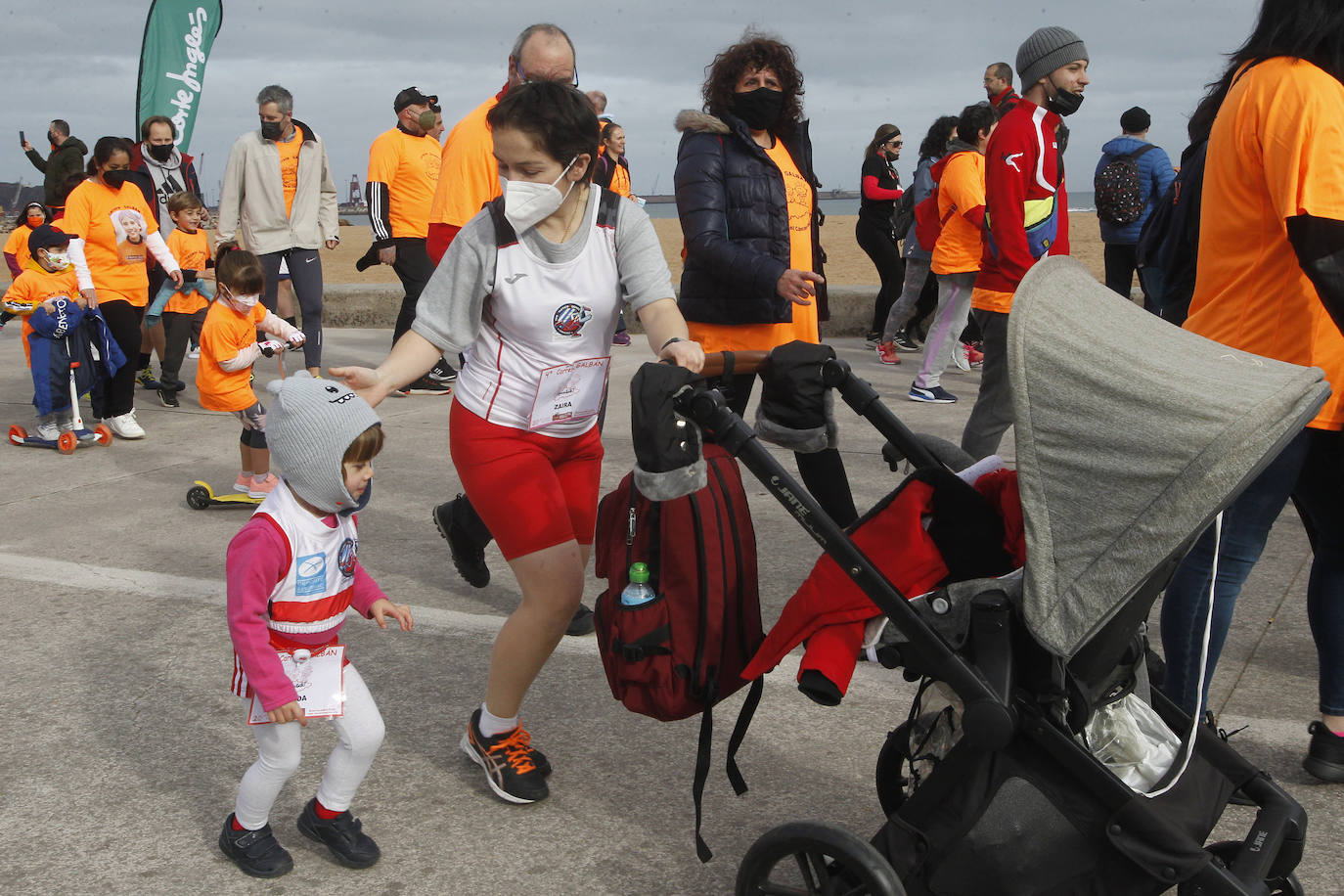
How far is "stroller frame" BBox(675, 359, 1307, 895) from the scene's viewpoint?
2.15 metres

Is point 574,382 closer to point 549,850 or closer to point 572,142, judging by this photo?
point 572,142

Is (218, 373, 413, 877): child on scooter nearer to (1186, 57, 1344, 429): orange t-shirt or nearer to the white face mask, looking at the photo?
the white face mask

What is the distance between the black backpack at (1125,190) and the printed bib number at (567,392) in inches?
229

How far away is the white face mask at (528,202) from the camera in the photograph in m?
2.96

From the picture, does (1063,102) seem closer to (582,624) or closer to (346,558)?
(582,624)

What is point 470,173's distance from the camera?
468cm

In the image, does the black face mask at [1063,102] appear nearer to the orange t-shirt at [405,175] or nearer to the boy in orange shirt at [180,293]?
the orange t-shirt at [405,175]

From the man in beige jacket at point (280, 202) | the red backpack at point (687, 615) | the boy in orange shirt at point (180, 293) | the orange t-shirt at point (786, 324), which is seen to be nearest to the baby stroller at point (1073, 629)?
the red backpack at point (687, 615)

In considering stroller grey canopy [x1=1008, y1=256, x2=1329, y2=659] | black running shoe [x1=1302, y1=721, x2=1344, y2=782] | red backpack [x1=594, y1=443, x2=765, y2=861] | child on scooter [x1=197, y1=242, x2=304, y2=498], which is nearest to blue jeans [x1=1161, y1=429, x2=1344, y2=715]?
black running shoe [x1=1302, y1=721, x2=1344, y2=782]

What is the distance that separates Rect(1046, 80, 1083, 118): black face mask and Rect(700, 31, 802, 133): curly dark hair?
66.3 inches

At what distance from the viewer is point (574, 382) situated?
318 centimetres

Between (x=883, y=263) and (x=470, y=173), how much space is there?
673 centimetres

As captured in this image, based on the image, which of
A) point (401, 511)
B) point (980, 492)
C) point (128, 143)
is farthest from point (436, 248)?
point (128, 143)

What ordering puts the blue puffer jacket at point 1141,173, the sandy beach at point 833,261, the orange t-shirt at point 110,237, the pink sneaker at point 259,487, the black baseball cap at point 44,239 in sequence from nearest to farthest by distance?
the pink sneaker at point 259,487, the black baseball cap at point 44,239, the orange t-shirt at point 110,237, the blue puffer jacket at point 1141,173, the sandy beach at point 833,261
